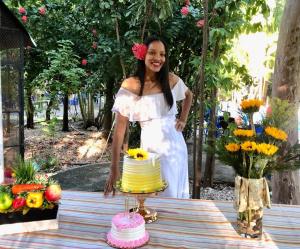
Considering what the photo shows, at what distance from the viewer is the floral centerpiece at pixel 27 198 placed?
130 cm

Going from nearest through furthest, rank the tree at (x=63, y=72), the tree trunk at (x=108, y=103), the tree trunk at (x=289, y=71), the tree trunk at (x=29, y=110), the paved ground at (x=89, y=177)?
the tree trunk at (x=289, y=71)
the paved ground at (x=89, y=177)
the tree at (x=63, y=72)
the tree trunk at (x=108, y=103)
the tree trunk at (x=29, y=110)

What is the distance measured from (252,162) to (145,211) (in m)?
0.49

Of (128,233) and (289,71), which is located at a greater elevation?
(289,71)

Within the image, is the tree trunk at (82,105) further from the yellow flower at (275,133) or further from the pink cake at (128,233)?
the yellow flower at (275,133)

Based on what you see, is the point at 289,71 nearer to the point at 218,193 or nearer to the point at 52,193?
the point at 52,193

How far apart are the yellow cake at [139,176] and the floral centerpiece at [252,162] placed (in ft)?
0.84

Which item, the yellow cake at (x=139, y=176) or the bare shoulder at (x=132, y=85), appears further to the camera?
the bare shoulder at (x=132, y=85)

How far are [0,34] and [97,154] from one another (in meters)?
3.28

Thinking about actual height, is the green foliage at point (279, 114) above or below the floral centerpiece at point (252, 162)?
above

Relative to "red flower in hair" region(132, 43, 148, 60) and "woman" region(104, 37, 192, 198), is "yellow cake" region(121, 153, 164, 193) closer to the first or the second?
"woman" region(104, 37, 192, 198)

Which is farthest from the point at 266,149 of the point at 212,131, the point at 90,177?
the point at 90,177

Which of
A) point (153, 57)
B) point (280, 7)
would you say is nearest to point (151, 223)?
point (153, 57)

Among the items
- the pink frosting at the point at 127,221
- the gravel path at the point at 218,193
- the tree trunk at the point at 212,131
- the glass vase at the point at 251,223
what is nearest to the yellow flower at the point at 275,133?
the glass vase at the point at 251,223

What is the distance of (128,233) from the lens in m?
1.23
